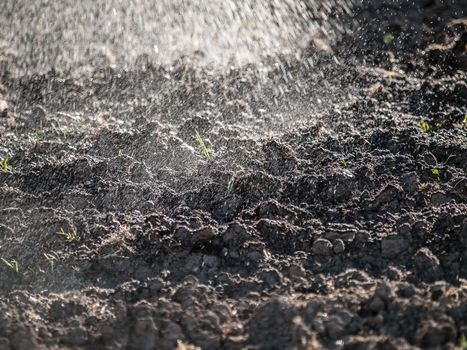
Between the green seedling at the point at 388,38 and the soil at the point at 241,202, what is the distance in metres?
0.02

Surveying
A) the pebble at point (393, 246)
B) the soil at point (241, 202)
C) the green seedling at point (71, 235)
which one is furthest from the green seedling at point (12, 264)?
the pebble at point (393, 246)

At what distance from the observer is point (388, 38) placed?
4848 mm

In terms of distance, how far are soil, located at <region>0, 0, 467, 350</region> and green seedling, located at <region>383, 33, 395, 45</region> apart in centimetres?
2

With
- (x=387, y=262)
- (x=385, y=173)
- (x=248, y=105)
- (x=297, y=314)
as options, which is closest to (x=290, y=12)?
(x=248, y=105)

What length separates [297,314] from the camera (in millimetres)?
2332

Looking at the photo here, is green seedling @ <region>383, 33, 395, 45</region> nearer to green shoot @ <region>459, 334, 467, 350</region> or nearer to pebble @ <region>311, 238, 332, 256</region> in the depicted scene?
pebble @ <region>311, 238, 332, 256</region>

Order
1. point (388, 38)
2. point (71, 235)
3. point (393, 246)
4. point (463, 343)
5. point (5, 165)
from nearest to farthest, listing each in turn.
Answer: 1. point (463, 343)
2. point (393, 246)
3. point (71, 235)
4. point (5, 165)
5. point (388, 38)

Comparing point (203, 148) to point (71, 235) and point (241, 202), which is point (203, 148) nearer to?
point (241, 202)

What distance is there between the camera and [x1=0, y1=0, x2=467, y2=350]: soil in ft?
7.77

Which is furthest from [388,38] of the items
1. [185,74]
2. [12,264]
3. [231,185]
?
[12,264]

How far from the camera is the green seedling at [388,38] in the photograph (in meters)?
4.82

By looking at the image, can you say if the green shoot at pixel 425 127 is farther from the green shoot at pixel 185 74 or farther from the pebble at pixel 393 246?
the green shoot at pixel 185 74

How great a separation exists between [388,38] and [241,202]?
2317mm

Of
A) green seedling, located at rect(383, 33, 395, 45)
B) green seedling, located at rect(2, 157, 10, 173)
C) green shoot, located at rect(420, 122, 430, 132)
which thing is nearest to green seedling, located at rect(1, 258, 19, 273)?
green seedling, located at rect(2, 157, 10, 173)
